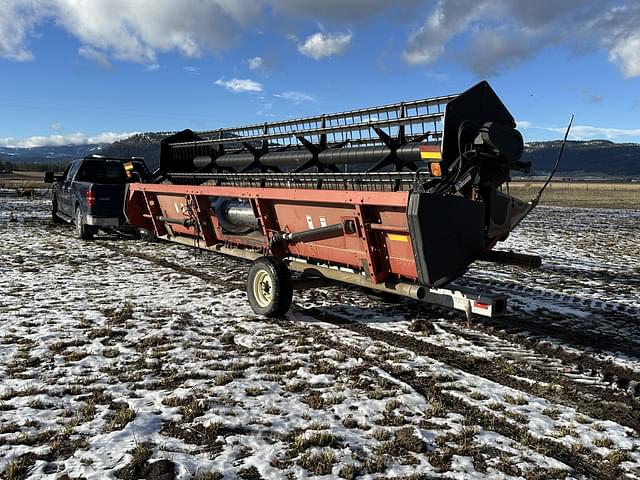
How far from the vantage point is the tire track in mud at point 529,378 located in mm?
4020

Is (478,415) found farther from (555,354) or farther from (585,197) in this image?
(585,197)

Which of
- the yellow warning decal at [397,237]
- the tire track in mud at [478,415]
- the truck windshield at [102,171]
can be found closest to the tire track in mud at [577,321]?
the tire track in mud at [478,415]

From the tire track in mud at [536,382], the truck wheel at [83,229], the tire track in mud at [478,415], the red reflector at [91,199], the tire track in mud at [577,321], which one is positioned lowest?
the tire track in mud at [577,321]

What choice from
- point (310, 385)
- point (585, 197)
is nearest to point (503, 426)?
point (310, 385)

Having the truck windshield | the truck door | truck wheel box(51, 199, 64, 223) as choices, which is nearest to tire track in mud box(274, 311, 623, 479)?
the truck windshield

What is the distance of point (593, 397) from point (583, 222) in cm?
1858

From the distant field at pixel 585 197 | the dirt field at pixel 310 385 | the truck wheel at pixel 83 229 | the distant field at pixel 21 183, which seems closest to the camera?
the dirt field at pixel 310 385

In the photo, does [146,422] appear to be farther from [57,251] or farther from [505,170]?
[57,251]

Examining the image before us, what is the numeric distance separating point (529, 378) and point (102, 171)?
12182 millimetres

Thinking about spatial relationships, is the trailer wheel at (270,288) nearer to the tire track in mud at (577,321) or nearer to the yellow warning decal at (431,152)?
the yellow warning decal at (431,152)

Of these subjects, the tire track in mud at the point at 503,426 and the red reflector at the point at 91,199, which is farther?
the red reflector at the point at 91,199

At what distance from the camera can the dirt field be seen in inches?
124

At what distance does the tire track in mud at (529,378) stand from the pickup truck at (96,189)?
8053mm

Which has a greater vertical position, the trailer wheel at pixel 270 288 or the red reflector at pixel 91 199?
the red reflector at pixel 91 199
